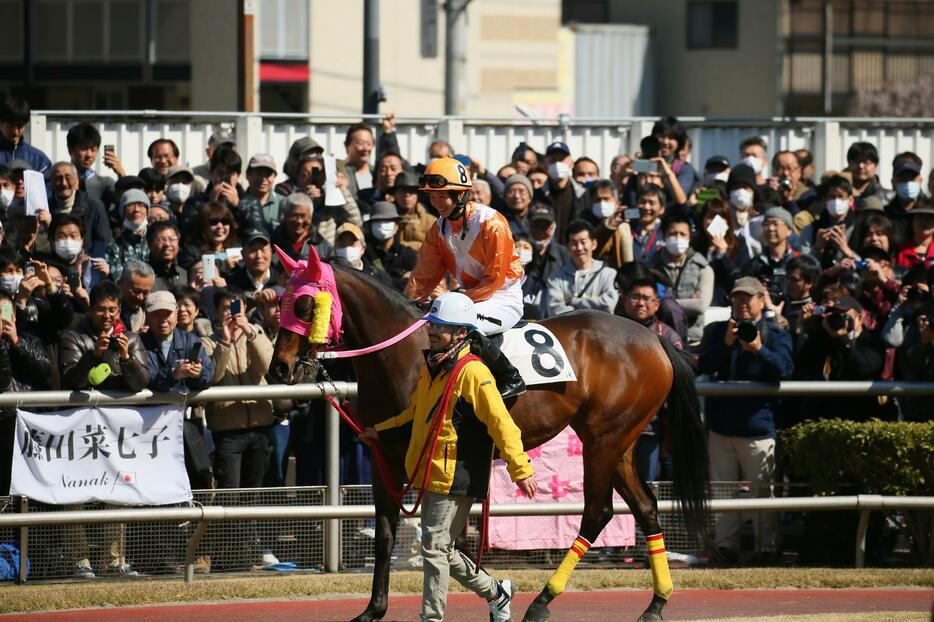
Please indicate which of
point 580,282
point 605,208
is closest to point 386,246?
point 580,282

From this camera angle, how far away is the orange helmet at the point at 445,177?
352 inches

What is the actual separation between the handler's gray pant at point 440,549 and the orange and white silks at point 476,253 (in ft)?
4.57

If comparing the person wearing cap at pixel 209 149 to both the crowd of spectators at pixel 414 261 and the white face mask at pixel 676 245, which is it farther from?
the white face mask at pixel 676 245

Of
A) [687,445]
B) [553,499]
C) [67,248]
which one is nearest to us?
[687,445]

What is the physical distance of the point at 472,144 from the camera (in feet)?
51.2

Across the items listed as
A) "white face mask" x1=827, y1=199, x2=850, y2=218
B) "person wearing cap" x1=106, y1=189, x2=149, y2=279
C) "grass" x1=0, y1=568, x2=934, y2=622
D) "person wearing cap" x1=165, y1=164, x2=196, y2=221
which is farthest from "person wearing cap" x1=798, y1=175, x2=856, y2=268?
"person wearing cap" x1=106, y1=189, x2=149, y2=279

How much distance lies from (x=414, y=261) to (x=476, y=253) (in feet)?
11.6

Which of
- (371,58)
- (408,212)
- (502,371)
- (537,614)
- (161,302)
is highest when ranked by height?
(371,58)

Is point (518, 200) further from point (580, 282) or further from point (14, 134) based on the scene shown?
point (14, 134)

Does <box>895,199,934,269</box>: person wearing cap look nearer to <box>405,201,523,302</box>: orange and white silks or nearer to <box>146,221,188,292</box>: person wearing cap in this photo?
<box>405,201,523,302</box>: orange and white silks

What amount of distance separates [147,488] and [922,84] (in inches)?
1844

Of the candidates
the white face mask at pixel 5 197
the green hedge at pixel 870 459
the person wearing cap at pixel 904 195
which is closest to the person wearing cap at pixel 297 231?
the white face mask at pixel 5 197

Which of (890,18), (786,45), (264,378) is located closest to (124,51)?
(264,378)

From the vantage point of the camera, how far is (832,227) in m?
13.5
